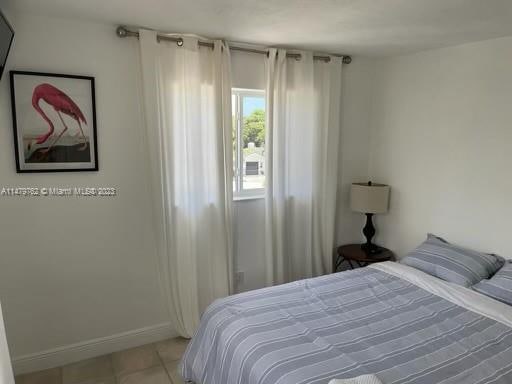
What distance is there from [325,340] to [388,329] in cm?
38

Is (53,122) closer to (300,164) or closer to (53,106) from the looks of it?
(53,106)

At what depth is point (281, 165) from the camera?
3.05 m

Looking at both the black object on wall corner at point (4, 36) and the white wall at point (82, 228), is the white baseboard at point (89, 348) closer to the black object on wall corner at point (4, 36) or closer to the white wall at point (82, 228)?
the white wall at point (82, 228)

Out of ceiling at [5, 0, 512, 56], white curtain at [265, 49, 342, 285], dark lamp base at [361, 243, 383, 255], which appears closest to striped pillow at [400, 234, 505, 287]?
dark lamp base at [361, 243, 383, 255]

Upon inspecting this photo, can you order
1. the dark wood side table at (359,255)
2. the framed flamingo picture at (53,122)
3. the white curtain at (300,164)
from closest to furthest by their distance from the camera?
the framed flamingo picture at (53,122) → the white curtain at (300,164) → the dark wood side table at (359,255)

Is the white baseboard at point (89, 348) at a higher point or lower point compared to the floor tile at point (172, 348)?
higher

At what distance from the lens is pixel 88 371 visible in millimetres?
2482

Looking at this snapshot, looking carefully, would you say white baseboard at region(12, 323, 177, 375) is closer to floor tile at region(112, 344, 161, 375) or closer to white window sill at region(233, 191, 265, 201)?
floor tile at region(112, 344, 161, 375)

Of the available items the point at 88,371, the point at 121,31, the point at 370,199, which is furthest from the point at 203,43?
the point at 88,371

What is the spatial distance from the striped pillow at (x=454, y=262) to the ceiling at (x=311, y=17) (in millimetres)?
1519

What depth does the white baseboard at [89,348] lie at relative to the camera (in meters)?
2.44

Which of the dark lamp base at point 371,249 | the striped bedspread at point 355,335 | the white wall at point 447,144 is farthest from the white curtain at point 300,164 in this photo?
the striped bedspread at point 355,335

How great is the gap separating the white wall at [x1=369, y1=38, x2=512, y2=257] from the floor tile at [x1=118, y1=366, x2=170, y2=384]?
2.26 m

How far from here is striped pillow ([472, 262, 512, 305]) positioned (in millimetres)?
2221
